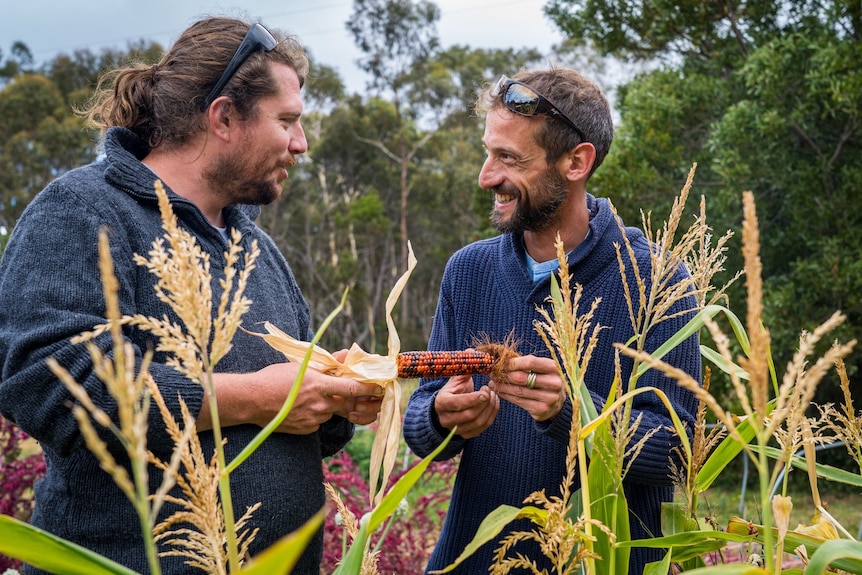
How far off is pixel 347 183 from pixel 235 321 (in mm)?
23475

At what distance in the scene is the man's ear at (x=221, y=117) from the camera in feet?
7.32

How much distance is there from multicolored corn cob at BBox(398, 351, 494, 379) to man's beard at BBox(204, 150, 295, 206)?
2.50 ft

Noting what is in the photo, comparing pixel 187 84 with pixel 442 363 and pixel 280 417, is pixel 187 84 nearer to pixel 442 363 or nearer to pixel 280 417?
pixel 442 363

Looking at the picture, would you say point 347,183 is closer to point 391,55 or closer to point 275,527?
point 391,55

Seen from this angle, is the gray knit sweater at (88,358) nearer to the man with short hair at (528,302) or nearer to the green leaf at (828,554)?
the man with short hair at (528,302)

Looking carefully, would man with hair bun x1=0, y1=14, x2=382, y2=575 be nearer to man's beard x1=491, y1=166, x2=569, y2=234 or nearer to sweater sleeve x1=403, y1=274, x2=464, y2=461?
sweater sleeve x1=403, y1=274, x2=464, y2=461

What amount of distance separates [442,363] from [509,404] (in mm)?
568

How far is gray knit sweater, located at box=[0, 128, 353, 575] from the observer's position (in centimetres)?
170

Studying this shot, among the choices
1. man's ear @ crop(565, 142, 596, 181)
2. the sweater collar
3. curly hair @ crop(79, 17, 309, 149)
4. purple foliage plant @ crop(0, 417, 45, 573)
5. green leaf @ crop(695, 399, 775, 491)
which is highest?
curly hair @ crop(79, 17, 309, 149)

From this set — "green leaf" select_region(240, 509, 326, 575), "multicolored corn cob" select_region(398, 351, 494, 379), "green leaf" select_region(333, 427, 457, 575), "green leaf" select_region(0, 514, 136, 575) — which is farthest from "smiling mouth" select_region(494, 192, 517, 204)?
"green leaf" select_region(240, 509, 326, 575)

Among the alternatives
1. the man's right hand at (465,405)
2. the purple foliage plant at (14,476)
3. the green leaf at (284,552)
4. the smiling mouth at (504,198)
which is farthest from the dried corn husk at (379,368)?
the purple foliage plant at (14,476)

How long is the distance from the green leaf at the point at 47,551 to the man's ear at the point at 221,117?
1582mm

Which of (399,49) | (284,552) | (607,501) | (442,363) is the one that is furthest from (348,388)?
(399,49)

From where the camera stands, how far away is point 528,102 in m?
2.39
